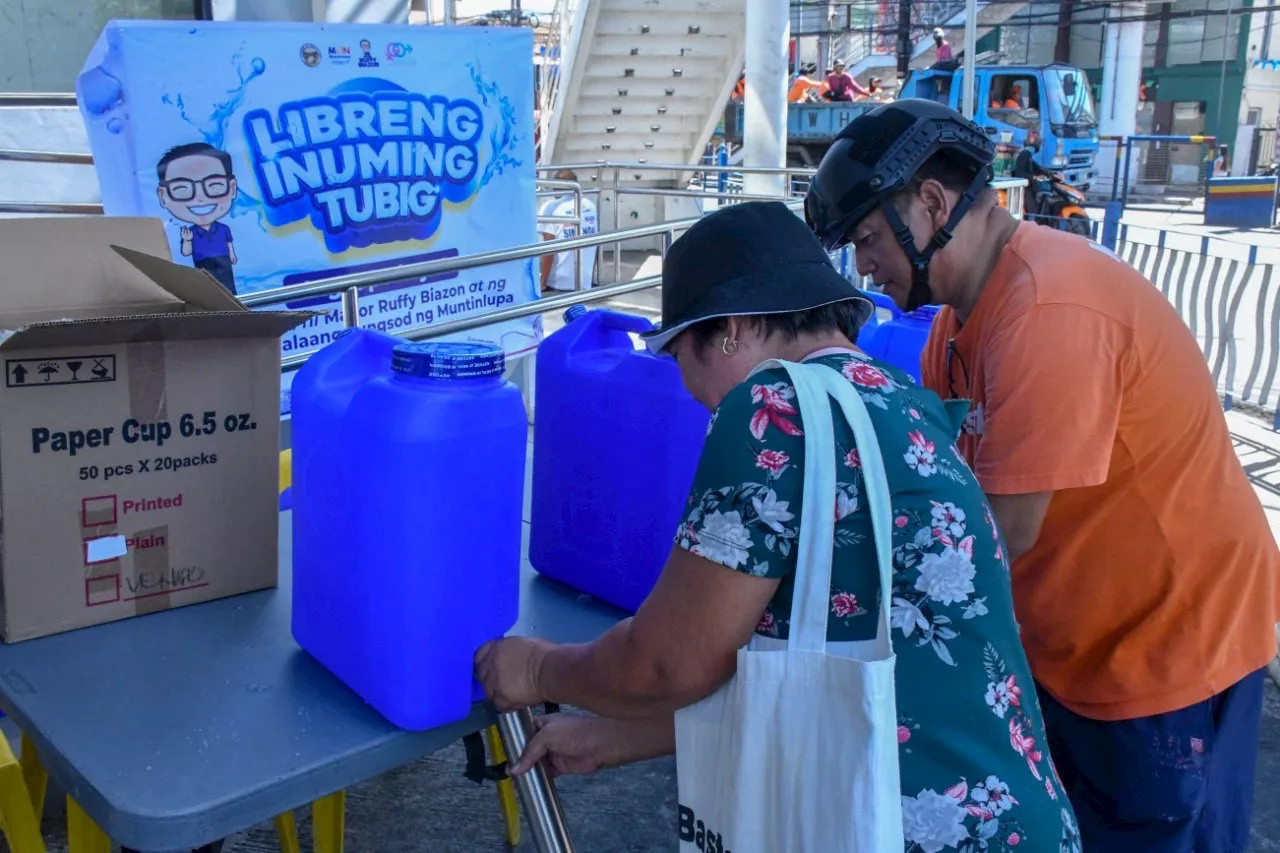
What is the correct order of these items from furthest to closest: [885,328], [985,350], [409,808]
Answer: [409,808]
[885,328]
[985,350]

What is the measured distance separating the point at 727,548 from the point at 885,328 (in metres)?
1.33

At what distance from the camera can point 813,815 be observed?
119 cm

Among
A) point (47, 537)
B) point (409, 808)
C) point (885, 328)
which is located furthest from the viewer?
point (409, 808)

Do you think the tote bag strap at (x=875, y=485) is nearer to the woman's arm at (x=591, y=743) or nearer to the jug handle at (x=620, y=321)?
the woman's arm at (x=591, y=743)

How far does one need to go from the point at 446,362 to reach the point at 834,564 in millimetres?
509

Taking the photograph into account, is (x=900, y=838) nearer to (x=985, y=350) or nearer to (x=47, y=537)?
(x=985, y=350)

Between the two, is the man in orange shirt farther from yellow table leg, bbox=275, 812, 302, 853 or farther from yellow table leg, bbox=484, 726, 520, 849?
yellow table leg, bbox=275, 812, 302, 853

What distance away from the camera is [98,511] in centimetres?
157

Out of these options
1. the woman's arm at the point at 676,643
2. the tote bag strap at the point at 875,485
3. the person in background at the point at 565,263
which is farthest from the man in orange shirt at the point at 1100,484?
the person in background at the point at 565,263

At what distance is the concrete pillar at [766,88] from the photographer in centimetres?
928

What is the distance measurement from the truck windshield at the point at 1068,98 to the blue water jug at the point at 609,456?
18.1 metres

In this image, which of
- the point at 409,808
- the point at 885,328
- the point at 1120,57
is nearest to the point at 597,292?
the point at 885,328

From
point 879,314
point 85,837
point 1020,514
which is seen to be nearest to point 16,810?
point 85,837

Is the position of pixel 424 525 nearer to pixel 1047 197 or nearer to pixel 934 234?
pixel 934 234
